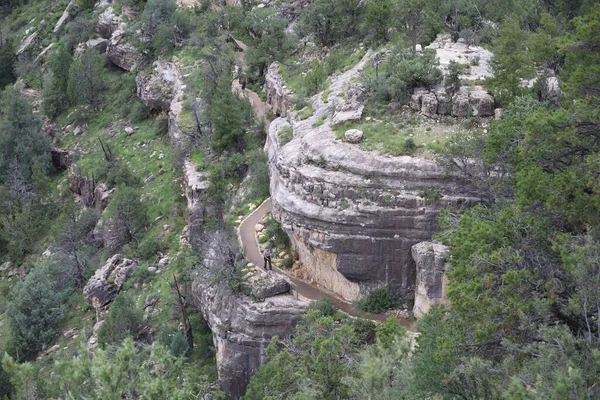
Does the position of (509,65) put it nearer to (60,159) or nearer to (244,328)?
(244,328)

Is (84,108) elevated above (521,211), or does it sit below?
below

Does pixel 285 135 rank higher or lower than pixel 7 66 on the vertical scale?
higher

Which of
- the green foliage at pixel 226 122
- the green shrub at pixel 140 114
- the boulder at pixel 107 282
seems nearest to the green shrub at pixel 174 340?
the boulder at pixel 107 282

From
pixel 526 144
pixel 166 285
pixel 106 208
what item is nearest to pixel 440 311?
pixel 526 144

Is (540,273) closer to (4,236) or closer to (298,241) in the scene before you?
(298,241)

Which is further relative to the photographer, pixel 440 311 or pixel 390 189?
pixel 390 189

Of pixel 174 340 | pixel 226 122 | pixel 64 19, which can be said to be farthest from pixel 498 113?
pixel 64 19
